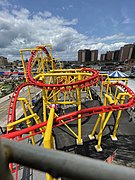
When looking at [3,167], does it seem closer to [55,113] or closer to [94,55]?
[55,113]

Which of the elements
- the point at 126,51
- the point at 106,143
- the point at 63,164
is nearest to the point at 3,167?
the point at 63,164

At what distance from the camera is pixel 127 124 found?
10.1 metres

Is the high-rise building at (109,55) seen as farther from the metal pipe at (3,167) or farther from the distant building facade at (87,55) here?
the metal pipe at (3,167)

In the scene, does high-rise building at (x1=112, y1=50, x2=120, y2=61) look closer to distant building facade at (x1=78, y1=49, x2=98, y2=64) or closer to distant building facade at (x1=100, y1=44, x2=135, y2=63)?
distant building facade at (x1=100, y1=44, x2=135, y2=63)

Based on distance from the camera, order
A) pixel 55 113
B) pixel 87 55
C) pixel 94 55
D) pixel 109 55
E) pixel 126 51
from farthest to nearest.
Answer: pixel 109 55 < pixel 94 55 < pixel 87 55 < pixel 126 51 < pixel 55 113

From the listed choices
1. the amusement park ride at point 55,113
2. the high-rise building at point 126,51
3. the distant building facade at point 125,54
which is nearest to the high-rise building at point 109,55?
the distant building facade at point 125,54

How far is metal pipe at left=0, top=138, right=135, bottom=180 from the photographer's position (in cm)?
61

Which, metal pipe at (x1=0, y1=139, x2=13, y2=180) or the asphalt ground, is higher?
metal pipe at (x1=0, y1=139, x2=13, y2=180)

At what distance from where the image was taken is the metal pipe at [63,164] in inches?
24.0

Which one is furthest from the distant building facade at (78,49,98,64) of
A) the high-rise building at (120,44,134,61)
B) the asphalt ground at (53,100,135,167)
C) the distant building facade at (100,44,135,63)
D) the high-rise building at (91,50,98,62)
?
the asphalt ground at (53,100,135,167)

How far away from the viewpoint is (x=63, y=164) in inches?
25.3

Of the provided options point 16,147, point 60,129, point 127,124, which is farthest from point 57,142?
point 16,147

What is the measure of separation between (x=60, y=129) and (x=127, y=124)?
5.24 meters

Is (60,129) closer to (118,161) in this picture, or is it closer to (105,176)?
(118,161)
